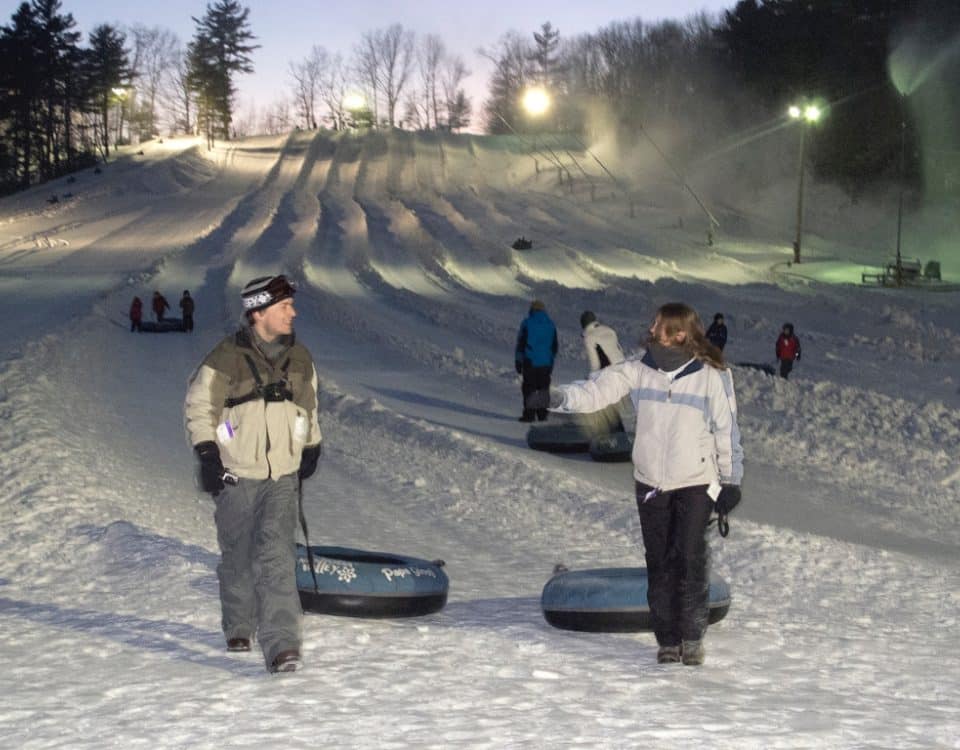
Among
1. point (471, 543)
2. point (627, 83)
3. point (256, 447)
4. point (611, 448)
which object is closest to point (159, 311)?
point (611, 448)

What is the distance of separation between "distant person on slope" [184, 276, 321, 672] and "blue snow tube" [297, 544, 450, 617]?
2.32 feet

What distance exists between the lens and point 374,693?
5.29 m

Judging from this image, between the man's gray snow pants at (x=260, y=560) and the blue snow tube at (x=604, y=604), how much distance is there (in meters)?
1.52

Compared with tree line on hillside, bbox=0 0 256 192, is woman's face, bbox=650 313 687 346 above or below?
below

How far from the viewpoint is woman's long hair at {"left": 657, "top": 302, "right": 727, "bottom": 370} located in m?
5.77

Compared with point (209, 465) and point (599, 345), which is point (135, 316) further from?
point (209, 465)

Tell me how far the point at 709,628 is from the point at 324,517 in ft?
15.6

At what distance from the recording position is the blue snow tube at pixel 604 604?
6.48 meters

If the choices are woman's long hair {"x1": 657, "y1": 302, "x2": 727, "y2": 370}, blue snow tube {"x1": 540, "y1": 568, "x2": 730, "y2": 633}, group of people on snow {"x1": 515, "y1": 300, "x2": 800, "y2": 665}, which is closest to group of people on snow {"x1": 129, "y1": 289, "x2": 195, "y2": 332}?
blue snow tube {"x1": 540, "y1": 568, "x2": 730, "y2": 633}

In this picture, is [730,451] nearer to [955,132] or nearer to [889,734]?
[889,734]

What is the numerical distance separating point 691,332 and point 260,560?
7.29 ft

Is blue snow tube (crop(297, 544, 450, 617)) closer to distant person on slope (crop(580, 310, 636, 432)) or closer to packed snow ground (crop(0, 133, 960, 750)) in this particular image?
packed snow ground (crop(0, 133, 960, 750))

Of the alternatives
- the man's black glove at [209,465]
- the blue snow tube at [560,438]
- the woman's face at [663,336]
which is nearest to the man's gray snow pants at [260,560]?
the man's black glove at [209,465]

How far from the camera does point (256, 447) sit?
19.0 ft
